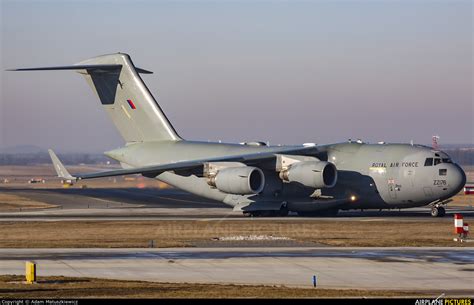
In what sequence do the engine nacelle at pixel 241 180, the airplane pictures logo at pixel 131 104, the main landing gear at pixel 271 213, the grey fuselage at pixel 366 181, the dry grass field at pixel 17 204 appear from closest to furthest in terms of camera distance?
the grey fuselage at pixel 366 181, the engine nacelle at pixel 241 180, the main landing gear at pixel 271 213, the airplane pictures logo at pixel 131 104, the dry grass field at pixel 17 204

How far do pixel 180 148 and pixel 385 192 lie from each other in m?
12.1

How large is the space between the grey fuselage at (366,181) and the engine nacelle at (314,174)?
940 millimetres

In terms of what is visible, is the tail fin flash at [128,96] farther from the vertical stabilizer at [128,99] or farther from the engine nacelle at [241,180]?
the engine nacelle at [241,180]

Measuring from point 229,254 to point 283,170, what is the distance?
762 inches

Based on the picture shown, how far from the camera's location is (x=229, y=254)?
29703 mm

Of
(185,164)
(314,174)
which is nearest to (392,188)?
(314,174)

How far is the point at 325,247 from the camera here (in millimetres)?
32250

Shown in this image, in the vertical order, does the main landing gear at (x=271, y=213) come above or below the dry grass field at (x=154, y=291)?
below

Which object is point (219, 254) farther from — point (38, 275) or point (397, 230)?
point (397, 230)

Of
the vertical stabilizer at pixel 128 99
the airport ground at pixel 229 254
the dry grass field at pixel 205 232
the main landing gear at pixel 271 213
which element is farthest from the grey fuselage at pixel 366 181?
the vertical stabilizer at pixel 128 99

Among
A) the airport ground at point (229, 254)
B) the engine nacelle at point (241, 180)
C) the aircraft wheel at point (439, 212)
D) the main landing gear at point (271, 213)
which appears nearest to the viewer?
the airport ground at point (229, 254)

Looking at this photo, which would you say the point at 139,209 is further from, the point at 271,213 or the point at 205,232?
the point at 205,232

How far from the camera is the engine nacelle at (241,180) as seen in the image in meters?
46.9

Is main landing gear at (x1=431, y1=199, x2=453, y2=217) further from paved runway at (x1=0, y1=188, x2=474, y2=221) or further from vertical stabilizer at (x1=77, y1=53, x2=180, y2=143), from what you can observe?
vertical stabilizer at (x1=77, y1=53, x2=180, y2=143)
